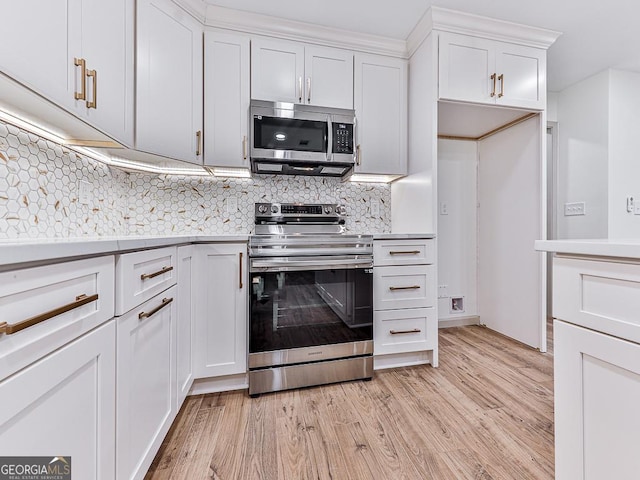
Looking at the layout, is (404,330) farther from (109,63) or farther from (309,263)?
(109,63)

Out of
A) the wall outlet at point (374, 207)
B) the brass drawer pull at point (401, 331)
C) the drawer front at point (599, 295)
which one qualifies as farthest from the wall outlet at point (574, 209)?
the drawer front at point (599, 295)

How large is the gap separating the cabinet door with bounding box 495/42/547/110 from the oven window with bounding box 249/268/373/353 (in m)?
1.70

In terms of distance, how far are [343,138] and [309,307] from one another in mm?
1207

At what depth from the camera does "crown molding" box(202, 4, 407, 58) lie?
6.36ft

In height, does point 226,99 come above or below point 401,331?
above

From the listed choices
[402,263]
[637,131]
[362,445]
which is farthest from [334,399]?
[637,131]

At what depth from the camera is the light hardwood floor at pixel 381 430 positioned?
1.14m

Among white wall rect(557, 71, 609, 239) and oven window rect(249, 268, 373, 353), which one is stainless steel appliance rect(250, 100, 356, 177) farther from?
white wall rect(557, 71, 609, 239)

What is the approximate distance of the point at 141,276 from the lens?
3.29 feet

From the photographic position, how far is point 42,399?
58 cm

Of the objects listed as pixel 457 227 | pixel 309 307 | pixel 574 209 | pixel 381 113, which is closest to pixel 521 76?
pixel 381 113

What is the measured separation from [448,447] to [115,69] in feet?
7.35

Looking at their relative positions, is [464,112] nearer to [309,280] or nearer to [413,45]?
[413,45]

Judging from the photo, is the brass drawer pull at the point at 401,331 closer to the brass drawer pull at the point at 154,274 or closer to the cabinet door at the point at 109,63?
the brass drawer pull at the point at 154,274
